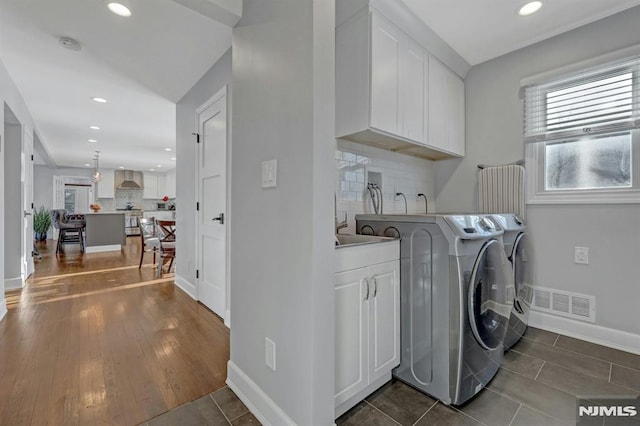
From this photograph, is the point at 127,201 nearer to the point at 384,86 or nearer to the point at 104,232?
the point at 104,232

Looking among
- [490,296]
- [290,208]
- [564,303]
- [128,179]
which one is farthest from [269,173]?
[128,179]

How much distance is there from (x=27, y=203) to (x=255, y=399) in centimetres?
478

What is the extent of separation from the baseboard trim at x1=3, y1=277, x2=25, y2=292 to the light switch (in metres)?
4.20

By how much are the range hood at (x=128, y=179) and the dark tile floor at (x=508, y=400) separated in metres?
11.1

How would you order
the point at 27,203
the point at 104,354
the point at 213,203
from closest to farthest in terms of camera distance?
the point at 104,354, the point at 213,203, the point at 27,203

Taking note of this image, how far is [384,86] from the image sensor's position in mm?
2057

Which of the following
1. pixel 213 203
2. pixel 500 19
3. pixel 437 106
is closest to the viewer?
pixel 500 19

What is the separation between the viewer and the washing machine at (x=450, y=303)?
1.51 m

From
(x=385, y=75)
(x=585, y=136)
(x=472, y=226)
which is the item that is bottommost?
(x=472, y=226)

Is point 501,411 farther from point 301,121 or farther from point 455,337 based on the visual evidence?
point 301,121

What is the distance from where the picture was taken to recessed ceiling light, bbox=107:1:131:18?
1.99m

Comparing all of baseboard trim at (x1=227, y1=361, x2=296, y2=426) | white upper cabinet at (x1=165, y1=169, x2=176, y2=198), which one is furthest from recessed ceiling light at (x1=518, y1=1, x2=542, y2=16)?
white upper cabinet at (x1=165, y1=169, x2=176, y2=198)

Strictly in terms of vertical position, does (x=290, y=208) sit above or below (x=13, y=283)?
above

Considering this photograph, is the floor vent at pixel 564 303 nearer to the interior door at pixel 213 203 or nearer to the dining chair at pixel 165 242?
the interior door at pixel 213 203
